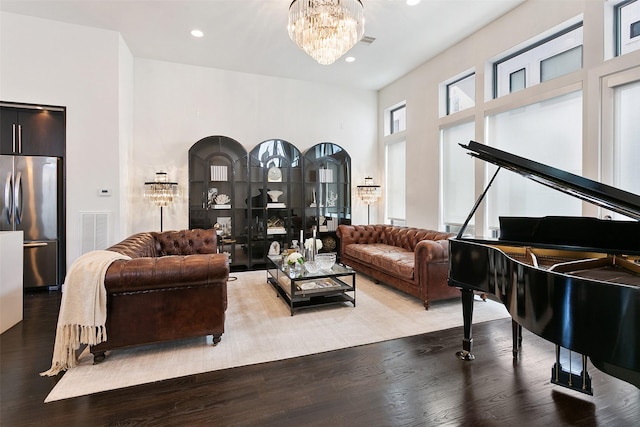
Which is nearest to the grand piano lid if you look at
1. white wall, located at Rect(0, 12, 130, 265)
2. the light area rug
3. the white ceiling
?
the light area rug

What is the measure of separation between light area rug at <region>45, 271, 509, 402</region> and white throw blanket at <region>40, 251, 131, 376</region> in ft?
0.60

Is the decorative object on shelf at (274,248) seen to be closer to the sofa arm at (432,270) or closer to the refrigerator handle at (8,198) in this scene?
the sofa arm at (432,270)

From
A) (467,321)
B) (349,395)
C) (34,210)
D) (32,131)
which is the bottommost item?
(349,395)

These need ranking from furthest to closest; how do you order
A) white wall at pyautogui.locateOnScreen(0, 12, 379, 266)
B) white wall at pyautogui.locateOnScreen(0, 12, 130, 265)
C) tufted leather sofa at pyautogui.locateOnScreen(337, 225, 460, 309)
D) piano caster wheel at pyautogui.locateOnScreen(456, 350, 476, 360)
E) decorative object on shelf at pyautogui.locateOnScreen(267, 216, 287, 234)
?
decorative object on shelf at pyautogui.locateOnScreen(267, 216, 287, 234) < white wall at pyautogui.locateOnScreen(0, 12, 379, 266) < white wall at pyautogui.locateOnScreen(0, 12, 130, 265) < tufted leather sofa at pyautogui.locateOnScreen(337, 225, 460, 309) < piano caster wheel at pyautogui.locateOnScreen(456, 350, 476, 360)

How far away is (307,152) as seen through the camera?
6289mm

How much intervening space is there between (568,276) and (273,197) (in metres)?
5.13

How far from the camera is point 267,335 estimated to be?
3.06 meters

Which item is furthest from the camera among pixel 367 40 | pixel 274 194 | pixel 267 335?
pixel 274 194

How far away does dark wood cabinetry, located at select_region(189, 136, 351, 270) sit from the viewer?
5.71m

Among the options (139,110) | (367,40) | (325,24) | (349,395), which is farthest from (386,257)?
(139,110)

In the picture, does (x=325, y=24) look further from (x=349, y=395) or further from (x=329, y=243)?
(x=329, y=243)

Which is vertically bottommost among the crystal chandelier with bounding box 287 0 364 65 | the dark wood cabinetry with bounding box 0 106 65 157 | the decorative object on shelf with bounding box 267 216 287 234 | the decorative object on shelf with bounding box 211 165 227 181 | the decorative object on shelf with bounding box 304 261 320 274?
the decorative object on shelf with bounding box 304 261 320 274

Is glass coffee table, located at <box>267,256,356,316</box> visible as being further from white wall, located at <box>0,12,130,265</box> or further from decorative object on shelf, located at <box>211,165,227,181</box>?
white wall, located at <box>0,12,130,265</box>

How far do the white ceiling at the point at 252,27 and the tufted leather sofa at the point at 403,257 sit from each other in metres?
3.06
